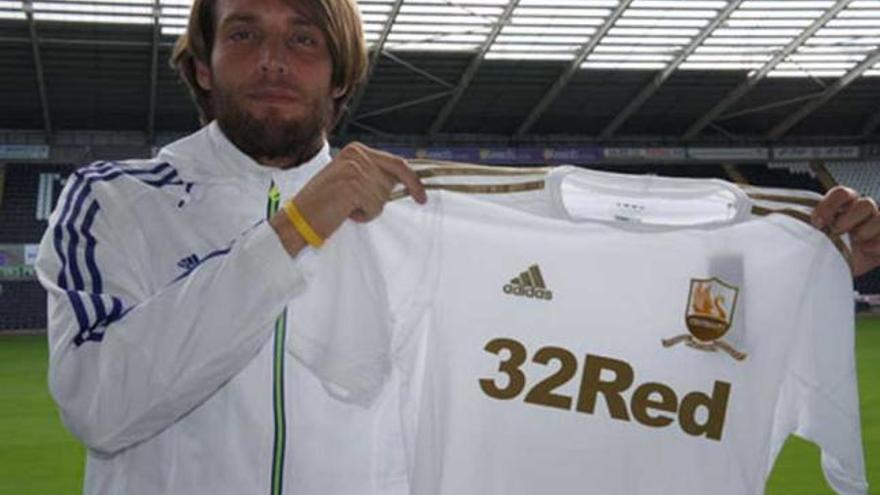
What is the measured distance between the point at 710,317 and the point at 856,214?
491mm

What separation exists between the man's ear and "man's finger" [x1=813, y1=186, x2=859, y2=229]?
1673 millimetres

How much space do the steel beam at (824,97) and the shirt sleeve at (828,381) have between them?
24729 mm

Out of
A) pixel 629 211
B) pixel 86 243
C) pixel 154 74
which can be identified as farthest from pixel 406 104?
pixel 86 243

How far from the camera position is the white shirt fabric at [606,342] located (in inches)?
93.7

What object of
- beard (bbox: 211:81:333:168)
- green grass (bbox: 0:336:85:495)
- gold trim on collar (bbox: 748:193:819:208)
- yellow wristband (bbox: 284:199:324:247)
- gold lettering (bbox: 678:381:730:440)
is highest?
beard (bbox: 211:81:333:168)


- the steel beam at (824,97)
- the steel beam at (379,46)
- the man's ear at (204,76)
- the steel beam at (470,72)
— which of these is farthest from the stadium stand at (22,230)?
the man's ear at (204,76)

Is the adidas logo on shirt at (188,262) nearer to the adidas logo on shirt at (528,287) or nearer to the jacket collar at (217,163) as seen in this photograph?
the jacket collar at (217,163)

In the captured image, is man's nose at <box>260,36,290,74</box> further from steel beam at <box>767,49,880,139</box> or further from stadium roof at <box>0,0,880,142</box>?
steel beam at <box>767,49,880,139</box>

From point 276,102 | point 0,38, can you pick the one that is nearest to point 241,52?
point 276,102

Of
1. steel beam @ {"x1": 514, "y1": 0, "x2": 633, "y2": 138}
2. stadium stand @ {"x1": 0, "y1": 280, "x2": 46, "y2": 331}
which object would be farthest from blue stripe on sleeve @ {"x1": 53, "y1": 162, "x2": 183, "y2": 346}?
stadium stand @ {"x1": 0, "y1": 280, "x2": 46, "y2": 331}

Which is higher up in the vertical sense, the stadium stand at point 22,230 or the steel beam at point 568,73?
the steel beam at point 568,73

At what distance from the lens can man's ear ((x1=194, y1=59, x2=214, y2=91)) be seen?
2.15m

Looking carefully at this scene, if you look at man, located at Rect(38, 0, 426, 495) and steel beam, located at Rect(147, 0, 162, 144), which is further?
steel beam, located at Rect(147, 0, 162, 144)

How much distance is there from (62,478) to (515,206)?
5565mm
